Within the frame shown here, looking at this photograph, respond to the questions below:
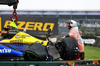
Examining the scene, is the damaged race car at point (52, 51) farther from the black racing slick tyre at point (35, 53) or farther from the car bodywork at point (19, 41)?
the car bodywork at point (19, 41)

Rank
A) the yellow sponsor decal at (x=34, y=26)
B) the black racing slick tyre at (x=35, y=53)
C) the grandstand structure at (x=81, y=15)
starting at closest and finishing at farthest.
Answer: the black racing slick tyre at (x=35, y=53)
the yellow sponsor decal at (x=34, y=26)
the grandstand structure at (x=81, y=15)

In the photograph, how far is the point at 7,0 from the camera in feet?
8.63

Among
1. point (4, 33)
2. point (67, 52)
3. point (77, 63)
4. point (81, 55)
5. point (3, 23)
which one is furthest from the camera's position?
point (3, 23)

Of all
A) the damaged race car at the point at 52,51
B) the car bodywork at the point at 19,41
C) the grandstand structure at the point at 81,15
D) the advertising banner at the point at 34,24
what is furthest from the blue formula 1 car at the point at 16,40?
the grandstand structure at the point at 81,15

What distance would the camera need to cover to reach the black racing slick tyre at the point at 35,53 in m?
2.68

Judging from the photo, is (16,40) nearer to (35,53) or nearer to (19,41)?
(19,41)

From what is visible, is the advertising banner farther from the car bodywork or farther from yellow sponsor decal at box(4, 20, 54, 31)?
the car bodywork

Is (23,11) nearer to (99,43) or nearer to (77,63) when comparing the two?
(99,43)

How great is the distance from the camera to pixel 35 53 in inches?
105

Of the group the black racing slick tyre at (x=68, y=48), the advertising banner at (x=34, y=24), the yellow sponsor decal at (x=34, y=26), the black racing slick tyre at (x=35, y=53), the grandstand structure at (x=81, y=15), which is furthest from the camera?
the grandstand structure at (x=81, y=15)

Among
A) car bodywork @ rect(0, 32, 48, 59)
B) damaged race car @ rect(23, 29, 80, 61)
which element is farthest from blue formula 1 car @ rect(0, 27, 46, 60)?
damaged race car @ rect(23, 29, 80, 61)

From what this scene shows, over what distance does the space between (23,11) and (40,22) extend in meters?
18.1

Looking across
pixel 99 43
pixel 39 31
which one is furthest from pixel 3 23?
pixel 99 43

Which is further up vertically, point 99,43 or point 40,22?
point 40,22
